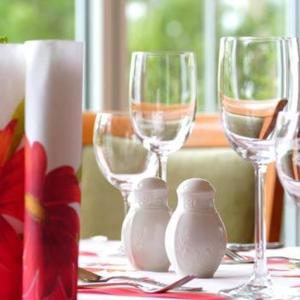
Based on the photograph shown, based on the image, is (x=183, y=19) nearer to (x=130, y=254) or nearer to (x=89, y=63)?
(x=89, y=63)

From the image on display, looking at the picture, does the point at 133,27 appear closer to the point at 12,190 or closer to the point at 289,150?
the point at 289,150

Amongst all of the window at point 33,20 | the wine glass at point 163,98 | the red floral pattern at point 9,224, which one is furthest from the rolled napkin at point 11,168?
the window at point 33,20

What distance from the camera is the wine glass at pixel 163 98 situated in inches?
48.3

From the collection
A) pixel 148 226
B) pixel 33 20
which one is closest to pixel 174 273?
pixel 148 226

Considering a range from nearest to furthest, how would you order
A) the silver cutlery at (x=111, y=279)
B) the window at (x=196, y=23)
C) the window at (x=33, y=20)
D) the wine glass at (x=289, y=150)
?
the wine glass at (x=289, y=150), the silver cutlery at (x=111, y=279), the window at (x=33, y=20), the window at (x=196, y=23)

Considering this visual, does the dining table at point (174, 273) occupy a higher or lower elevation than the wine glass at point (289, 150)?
lower

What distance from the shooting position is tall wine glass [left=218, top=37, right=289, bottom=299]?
105 centimetres

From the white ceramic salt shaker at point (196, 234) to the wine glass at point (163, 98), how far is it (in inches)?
5.7

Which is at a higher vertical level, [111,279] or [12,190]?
[12,190]

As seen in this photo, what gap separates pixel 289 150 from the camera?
969 millimetres

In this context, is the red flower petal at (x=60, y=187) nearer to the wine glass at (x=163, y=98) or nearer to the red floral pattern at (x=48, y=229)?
the red floral pattern at (x=48, y=229)

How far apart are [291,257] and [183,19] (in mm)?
5845

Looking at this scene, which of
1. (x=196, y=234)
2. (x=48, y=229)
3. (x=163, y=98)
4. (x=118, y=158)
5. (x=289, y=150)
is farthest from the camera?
(x=118, y=158)

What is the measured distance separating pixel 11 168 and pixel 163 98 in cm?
47
